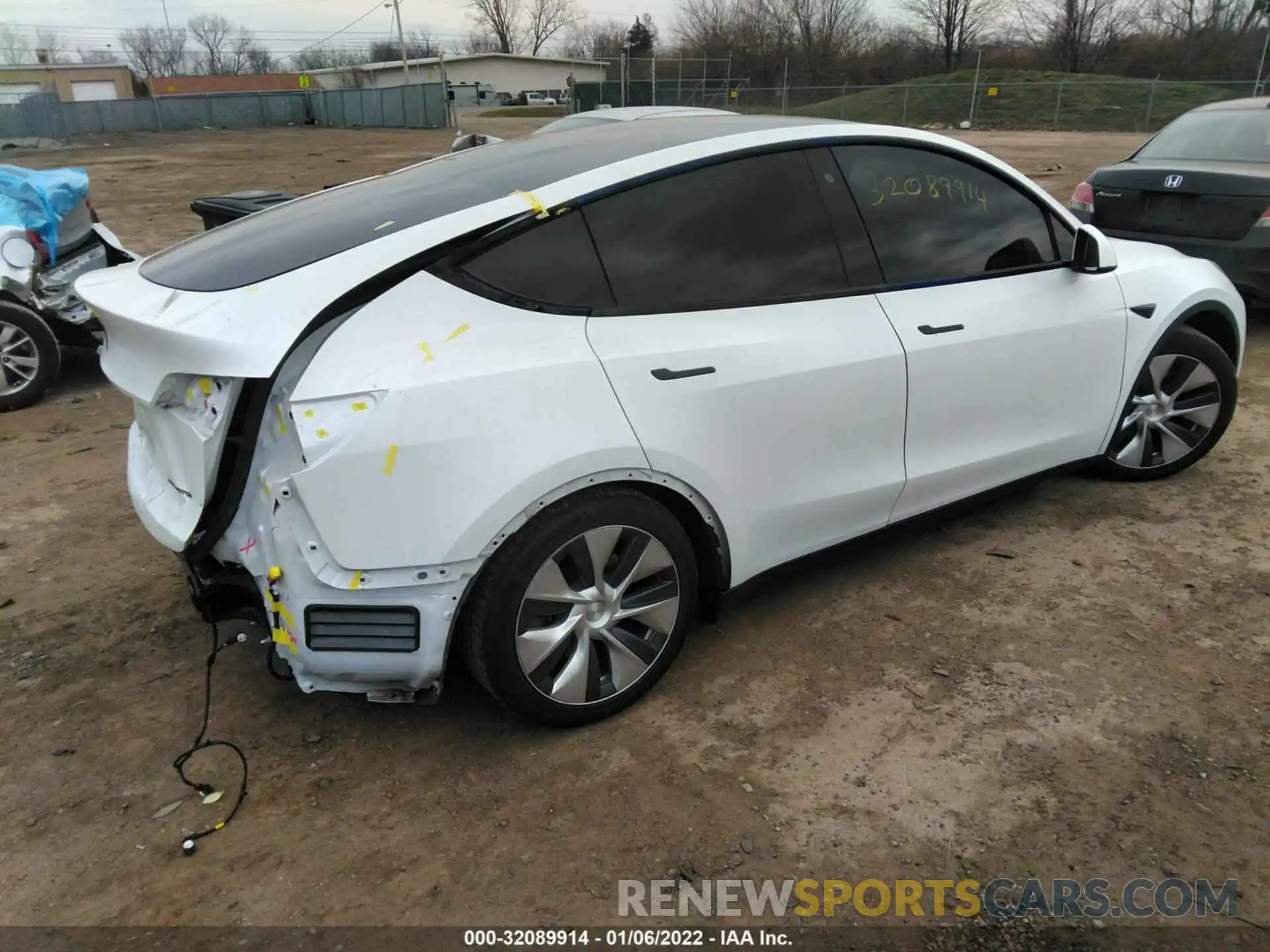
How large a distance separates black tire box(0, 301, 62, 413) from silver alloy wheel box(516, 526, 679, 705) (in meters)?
5.13

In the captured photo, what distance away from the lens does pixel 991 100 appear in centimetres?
3481

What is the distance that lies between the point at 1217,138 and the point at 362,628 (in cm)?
746

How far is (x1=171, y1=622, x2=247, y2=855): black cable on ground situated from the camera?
239 cm

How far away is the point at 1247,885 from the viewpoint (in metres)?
2.16

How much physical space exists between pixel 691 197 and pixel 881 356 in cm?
83

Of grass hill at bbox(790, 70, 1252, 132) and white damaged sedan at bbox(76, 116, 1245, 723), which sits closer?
white damaged sedan at bbox(76, 116, 1245, 723)

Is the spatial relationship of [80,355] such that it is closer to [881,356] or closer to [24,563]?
[24,563]

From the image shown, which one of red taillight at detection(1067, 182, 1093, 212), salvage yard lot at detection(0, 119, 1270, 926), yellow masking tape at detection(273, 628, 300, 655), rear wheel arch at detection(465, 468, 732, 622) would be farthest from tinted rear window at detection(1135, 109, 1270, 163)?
yellow masking tape at detection(273, 628, 300, 655)

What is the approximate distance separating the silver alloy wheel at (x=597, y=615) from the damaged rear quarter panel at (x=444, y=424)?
0.24 metres

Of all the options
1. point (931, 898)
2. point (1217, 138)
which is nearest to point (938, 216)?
point (931, 898)

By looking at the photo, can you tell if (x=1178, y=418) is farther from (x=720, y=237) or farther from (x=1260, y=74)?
(x=1260, y=74)

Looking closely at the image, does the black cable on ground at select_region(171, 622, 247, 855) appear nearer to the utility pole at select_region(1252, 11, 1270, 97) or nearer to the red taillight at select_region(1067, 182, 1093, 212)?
the red taillight at select_region(1067, 182, 1093, 212)

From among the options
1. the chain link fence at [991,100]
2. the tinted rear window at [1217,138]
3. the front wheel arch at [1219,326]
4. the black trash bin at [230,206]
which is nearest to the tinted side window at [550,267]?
the black trash bin at [230,206]

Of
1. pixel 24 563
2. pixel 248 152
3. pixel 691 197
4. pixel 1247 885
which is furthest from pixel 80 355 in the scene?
pixel 248 152
